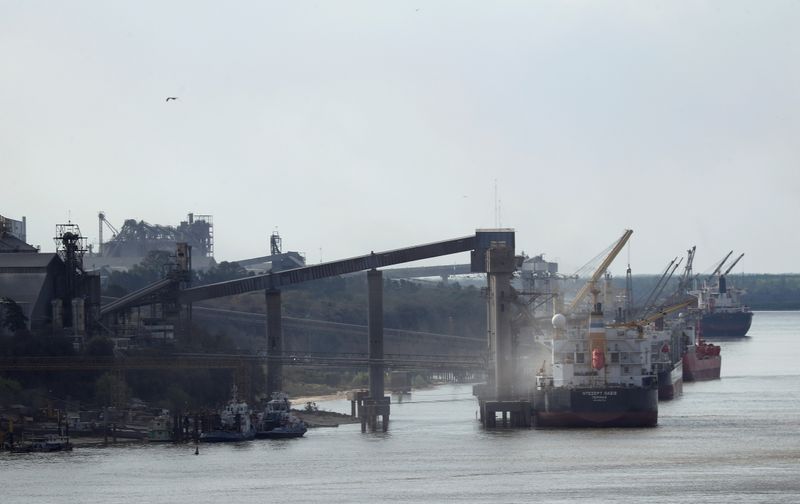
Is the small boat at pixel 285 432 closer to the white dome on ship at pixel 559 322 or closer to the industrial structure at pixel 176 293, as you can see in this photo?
the industrial structure at pixel 176 293

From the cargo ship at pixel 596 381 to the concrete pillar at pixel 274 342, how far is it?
28527mm

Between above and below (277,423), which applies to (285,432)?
below

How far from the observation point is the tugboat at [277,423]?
138625mm

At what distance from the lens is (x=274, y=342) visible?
168m

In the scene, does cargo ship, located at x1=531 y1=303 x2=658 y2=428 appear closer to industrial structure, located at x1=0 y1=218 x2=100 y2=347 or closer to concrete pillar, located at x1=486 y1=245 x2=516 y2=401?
concrete pillar, located at x1=486 y1=245 x2=516 y2=401

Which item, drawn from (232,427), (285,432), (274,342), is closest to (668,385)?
(274,342)

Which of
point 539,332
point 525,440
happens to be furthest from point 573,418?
point 539,332

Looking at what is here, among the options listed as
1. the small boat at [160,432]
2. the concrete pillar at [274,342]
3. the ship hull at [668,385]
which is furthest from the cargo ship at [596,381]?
the ship hull at [668,385]

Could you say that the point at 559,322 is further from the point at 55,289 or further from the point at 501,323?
the point at 55,289

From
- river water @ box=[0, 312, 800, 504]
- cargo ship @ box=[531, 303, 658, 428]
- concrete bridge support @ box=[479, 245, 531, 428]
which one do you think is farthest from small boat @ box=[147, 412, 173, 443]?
cargo ship @ box=[531, 303, 658, 428]

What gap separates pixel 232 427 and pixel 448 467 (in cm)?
2927

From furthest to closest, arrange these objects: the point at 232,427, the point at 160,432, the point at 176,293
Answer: the point at 176,293 < the point at 232,427 < the point at 160,432

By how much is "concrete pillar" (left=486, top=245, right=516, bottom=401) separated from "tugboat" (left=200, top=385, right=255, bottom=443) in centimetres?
2198

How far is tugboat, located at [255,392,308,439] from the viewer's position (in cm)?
13862
